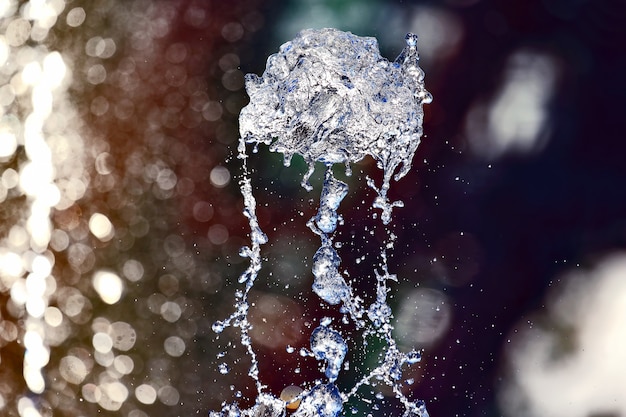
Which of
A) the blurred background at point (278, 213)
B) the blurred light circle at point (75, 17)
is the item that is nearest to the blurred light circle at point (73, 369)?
the blurred background at point (278, 213)

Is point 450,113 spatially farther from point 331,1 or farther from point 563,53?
point 331,1

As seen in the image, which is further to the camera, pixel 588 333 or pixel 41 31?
pixel 41 31

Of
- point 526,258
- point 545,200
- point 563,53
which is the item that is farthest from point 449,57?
point 526,258

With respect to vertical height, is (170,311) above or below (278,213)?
→ below

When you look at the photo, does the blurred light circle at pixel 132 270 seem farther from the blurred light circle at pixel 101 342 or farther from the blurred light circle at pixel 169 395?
the blurred light circle at pixel 169 395

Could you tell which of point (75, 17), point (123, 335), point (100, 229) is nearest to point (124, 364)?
point (123, 335)

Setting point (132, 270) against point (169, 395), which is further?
point (132, 270)

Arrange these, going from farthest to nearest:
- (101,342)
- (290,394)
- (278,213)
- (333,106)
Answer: (101,342) < (278,213) < (290,394) < (333,106)

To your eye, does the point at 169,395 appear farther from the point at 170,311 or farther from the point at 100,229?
the point at 100,229

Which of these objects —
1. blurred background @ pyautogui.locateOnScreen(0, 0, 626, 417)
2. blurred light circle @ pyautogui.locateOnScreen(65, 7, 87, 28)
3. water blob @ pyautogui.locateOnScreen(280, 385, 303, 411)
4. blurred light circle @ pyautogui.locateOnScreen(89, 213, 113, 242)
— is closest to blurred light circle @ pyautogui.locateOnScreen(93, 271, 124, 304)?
blurred background @ pyautogui.locateOnScreen(0, 0, 626, 417)
